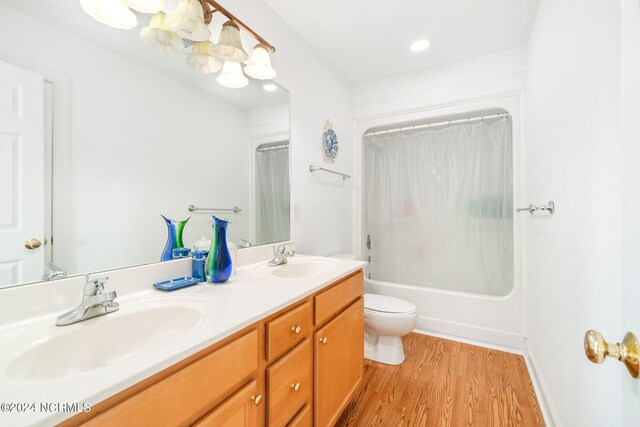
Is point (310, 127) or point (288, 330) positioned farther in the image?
point (310, 127)

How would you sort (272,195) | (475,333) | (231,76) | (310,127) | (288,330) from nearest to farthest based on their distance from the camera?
(288,330), (231,76), (272,195), (310,127), (475,333)

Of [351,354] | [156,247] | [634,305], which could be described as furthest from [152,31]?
[351,354]

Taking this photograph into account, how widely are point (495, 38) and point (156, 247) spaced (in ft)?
8.76

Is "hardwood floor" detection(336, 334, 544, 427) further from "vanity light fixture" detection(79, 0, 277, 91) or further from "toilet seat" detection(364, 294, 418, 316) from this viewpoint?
"vanity light fixture" detection(79, 0, 277, 91)

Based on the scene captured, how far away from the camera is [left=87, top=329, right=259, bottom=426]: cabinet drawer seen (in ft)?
1.69

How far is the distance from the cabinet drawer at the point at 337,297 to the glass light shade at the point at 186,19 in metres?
1.22

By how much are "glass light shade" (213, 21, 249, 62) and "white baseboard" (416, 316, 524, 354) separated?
8.28 feet

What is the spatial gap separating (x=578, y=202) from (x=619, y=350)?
0.85m

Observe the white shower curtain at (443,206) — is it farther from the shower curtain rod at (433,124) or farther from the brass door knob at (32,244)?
the brass door knob at (32,244)

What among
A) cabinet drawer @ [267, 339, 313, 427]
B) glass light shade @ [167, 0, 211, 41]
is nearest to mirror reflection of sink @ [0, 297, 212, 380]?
cabinet drawer @ [267, 339, 313, 427]

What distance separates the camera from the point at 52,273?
81 cm

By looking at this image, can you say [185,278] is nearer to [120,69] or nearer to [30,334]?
[30,334]

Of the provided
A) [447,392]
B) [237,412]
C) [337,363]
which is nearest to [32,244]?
[237,412]

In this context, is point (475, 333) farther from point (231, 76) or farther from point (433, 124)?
point (231, 76)
